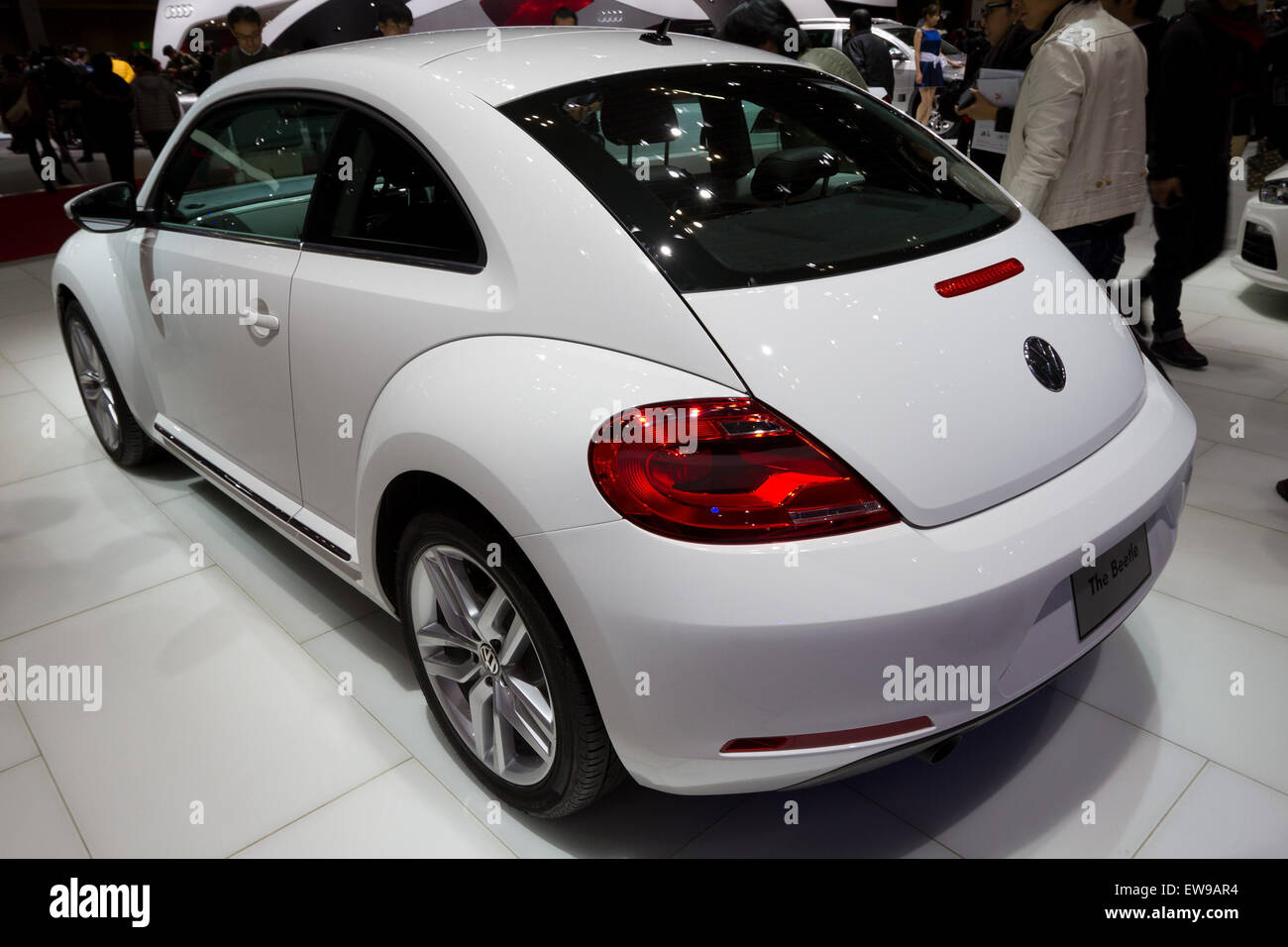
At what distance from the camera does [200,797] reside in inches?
71.2

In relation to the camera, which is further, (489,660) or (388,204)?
(388,204)

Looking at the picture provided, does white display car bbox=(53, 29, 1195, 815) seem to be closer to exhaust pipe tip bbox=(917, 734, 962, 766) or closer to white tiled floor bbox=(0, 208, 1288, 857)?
exhaust pipe tip bbox=(917, 734, 962, 766)

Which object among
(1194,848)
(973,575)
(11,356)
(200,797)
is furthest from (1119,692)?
(11,356)

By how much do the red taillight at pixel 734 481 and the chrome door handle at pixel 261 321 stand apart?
107cm

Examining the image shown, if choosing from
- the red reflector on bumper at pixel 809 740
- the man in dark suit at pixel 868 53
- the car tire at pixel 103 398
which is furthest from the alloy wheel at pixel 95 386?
the man in dark suit at pixel 868 53

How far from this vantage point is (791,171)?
1.69 meters

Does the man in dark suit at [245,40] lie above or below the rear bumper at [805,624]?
above

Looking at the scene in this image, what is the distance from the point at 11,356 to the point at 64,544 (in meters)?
2.59

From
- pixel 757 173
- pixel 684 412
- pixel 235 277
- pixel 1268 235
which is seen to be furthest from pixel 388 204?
pixel 1268 235

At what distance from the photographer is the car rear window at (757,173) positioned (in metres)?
1.42

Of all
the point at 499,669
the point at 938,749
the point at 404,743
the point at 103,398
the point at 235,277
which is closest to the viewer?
the point at 938,749

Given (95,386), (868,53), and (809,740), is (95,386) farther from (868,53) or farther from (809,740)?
(868,53)

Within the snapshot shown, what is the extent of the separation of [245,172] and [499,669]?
1.66 m

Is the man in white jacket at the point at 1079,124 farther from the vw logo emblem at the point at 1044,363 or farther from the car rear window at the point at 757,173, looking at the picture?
the vw logo emblem at the point at 1044,363
